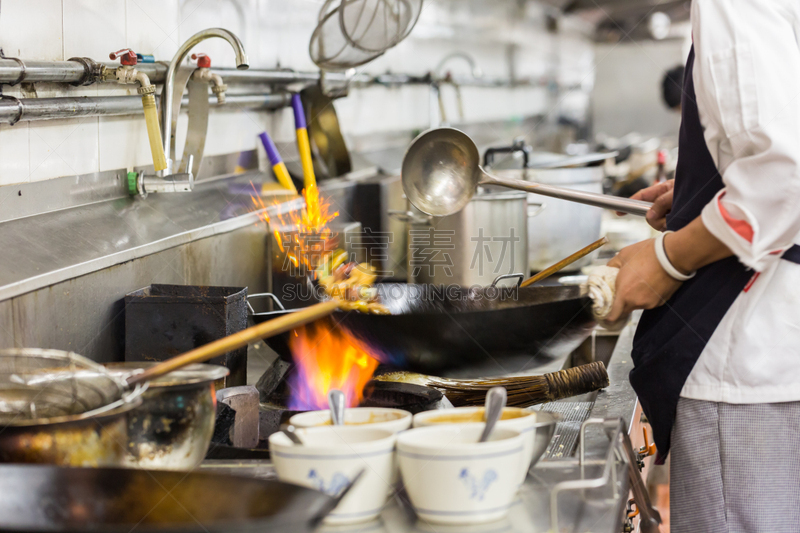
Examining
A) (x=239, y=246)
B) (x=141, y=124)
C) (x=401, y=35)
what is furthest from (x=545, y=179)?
(x=141, y=124)

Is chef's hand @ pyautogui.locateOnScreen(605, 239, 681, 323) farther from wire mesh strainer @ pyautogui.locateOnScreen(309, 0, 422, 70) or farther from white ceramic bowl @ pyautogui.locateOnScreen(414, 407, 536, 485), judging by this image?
wire mesh strainer @ pyautogui.locateOnScreen(309, 0, 422, 70)

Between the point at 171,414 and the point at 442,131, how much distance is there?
972 mm

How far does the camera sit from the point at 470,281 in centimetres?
199

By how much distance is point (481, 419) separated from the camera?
832 mm

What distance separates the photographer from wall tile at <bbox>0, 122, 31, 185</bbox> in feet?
3.86

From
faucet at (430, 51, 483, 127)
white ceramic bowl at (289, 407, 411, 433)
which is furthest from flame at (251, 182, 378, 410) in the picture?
faucet at (430, 51, 483, 127)

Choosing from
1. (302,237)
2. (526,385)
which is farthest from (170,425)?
(302,237)

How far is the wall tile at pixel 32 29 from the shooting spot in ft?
3.80

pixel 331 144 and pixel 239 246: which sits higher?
pixel 331 144

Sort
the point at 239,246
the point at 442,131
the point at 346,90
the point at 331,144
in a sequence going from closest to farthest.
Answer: the point at 442,131 → the point at 239,246 → the point at 331,144 → the point at 346,90

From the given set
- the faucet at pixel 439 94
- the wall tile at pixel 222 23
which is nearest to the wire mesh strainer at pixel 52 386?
the wall tile at pixel 222 23

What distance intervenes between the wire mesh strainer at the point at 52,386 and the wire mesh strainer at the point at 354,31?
5.29 feet

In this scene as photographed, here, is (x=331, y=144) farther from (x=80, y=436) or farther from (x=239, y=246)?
(x=80, y=436)

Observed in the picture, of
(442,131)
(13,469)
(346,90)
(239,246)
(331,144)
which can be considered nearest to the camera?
(13,469)
